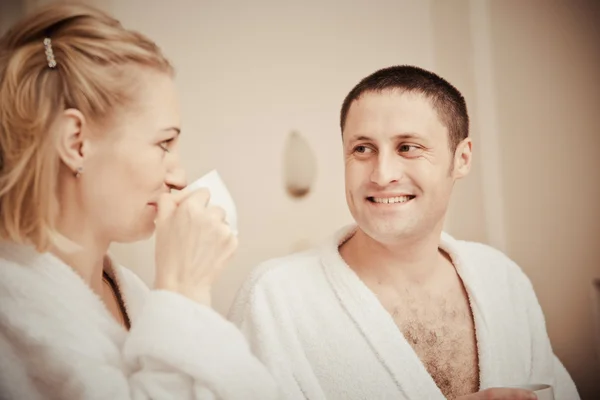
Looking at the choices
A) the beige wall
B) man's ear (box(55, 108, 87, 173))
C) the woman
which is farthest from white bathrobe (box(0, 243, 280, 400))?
the beige wall

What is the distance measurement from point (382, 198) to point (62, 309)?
566mm

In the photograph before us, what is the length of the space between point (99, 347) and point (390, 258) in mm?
561

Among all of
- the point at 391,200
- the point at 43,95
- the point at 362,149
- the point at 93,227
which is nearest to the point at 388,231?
the point at 391,200

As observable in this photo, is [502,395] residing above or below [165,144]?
below

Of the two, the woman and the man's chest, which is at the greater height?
the woman

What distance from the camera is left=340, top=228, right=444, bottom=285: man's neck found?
1.09m

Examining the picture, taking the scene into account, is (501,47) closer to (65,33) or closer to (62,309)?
(65,33)

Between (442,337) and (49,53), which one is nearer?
(49,53)

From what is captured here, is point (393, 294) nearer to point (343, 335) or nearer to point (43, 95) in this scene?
point (343, 335)

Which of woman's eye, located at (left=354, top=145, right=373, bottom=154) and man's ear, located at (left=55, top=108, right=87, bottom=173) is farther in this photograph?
woman's eye, located at (left=354, top=145, right=373, bottom=154)

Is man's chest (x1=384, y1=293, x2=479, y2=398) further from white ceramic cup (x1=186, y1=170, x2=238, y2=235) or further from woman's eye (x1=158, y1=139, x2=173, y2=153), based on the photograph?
woman's eye (x1=158, y1=139, x2=173, y2=153)

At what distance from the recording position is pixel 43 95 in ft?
2.66

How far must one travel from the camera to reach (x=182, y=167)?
0.97 meters

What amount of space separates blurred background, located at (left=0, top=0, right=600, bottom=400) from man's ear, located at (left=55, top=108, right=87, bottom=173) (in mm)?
187
